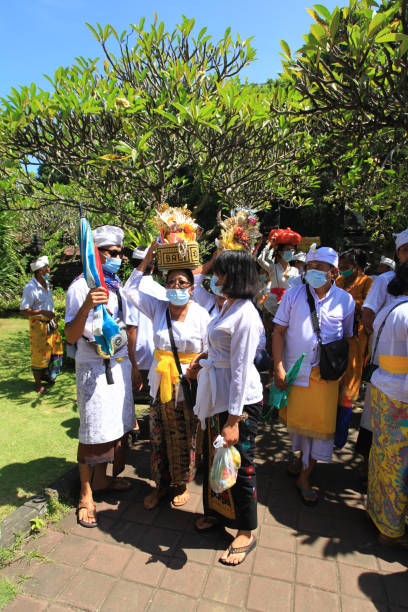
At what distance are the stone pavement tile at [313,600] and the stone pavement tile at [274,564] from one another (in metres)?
0.11

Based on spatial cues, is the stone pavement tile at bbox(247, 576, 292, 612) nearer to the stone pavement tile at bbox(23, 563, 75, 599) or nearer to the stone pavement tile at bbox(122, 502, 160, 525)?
the stone pavement tile at bbox(122, 502, 160, 525)

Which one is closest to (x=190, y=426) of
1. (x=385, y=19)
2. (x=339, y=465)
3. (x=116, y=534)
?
(x=116, y=534)

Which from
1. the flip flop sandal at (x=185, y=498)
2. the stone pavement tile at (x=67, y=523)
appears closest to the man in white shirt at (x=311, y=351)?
the flip flop sandal at (x=185, y=498)

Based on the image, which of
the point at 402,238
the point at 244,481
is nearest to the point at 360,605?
the point at 244,481

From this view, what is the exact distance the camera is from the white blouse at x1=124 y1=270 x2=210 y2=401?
2855mm

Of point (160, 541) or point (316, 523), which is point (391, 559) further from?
point (160, 541)

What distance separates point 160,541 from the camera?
2.67 m

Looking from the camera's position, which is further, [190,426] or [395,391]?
[190,426]

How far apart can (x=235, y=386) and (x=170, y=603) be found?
52.2 inches

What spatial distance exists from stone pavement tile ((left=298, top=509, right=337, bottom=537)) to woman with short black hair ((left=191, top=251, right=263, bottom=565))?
0.49 m

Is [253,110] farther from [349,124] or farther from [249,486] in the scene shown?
[249,486]

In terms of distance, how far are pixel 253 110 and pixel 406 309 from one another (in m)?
3.10

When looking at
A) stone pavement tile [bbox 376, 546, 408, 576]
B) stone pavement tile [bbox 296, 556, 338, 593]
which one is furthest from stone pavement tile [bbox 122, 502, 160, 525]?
stone pavement tile [bbox 376, 546, 408, 576]

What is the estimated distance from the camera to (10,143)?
4.39 meters
